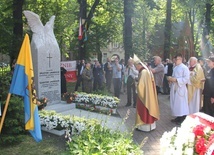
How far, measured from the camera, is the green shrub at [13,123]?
644 centimetres

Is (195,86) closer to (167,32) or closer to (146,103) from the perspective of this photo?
(146,103)

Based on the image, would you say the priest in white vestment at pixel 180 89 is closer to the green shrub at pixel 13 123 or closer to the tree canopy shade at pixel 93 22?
the green shrub at pixel 13 123

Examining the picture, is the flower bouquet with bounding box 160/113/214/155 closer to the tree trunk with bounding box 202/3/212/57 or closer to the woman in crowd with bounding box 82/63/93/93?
the woman in crowd with bounding box 82/63/93/93

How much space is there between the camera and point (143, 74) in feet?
26.7

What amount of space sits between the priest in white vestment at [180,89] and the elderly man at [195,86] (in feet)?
2.05

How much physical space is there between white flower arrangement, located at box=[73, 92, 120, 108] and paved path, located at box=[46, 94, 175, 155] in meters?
0.45

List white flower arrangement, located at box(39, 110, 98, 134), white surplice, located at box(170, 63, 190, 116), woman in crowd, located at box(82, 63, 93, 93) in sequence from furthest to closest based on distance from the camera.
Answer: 1. woman in crowd, located at box(82, 63, 93, 93)
2. white surplice, located at box(170, 63, 190, 116)
3. white flower arrangement, located at box(39, 110, 98, 134)

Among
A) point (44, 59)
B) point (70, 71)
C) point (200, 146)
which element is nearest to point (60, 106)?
point (44, 59)

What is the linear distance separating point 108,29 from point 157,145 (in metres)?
20.1

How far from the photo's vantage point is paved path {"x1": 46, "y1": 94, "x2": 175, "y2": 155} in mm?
6902

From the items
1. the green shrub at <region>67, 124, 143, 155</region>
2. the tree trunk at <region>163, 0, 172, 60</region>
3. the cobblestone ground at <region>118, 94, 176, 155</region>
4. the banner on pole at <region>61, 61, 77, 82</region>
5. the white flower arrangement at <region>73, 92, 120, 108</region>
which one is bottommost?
the cobblestone ground at <region>118, 94, 176, 155</region>

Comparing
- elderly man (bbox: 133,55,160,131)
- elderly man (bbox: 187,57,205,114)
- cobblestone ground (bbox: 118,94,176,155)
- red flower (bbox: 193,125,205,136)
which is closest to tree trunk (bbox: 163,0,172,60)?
cobblestone ground (bbox: 118,94,176,155)

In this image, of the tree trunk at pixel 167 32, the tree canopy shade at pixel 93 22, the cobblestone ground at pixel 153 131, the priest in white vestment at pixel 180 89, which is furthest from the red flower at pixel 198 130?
the tree trunk at pixel 167 32

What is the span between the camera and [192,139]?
11.2ft
